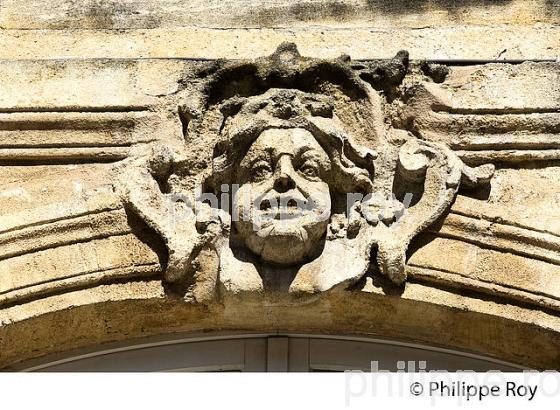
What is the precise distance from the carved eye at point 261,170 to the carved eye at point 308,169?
10 centimetres

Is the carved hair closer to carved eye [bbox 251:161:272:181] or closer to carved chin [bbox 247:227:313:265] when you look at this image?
carved eye [bbox 251:161:272:181]

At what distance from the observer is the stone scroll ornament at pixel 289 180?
13.4 ft

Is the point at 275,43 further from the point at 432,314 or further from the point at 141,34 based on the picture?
the point at 432,314

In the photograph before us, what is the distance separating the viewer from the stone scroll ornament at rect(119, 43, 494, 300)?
4070mm

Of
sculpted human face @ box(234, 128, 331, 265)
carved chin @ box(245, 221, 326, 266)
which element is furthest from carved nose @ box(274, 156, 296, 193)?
carved chin @ box(245, 221, 326, 266)

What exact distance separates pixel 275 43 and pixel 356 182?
909 mm

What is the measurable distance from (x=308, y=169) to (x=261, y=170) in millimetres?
153

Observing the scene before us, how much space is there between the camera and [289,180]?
406 cm

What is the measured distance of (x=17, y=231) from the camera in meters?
4.21

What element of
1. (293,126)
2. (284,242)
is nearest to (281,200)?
(284,242)

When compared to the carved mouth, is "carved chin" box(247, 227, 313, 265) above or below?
below

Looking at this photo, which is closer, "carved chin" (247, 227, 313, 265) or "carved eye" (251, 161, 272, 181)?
"carved chin" (247, 227, 313, 265)

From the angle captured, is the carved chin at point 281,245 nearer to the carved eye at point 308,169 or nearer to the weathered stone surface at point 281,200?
the weathered stone surface at point 281,200

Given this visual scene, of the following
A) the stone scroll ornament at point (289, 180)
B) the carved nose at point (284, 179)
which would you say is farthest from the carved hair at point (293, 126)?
the carved nose at point (284, 179)
